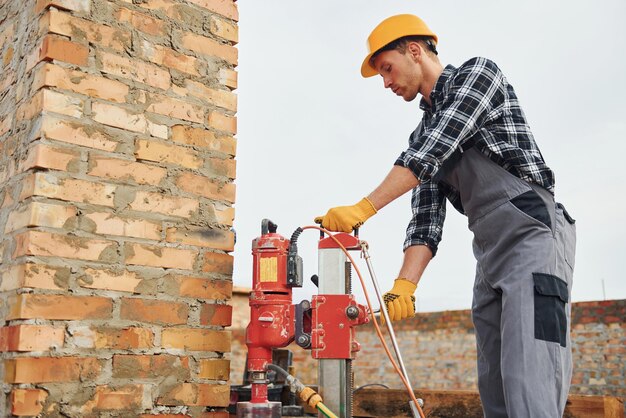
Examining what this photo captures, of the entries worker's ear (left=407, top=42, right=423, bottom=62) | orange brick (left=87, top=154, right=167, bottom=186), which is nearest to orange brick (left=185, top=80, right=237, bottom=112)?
orange brick (left=87, top=154, right=167, bottom=186)

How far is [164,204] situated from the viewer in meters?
2.32

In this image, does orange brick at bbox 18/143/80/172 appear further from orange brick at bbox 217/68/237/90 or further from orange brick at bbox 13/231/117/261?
orange brick at bbox 217/68/237/90


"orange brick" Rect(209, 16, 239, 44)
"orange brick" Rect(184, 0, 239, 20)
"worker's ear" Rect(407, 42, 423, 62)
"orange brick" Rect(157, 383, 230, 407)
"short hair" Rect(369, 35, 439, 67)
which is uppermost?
"orange brick" Rect(184, 0, 239, 20)

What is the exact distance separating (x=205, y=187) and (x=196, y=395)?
78 centimetres

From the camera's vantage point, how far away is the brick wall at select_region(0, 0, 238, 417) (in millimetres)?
2033

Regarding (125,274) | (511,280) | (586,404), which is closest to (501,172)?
(511,280)

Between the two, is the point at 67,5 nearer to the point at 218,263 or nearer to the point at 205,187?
the point at 205,187

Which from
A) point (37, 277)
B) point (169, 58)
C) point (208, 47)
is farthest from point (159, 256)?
point (208, 47)

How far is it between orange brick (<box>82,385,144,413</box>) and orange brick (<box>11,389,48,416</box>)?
0.15 m

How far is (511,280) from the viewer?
81.7 inches

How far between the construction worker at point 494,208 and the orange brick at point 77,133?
0.80 meters

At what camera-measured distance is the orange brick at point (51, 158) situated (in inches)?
81.1

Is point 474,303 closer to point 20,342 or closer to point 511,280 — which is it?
point 511,280

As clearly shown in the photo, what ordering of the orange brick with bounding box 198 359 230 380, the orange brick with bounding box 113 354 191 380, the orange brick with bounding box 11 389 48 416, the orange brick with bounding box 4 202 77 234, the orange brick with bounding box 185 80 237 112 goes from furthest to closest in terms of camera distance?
the orange brick with bounding box 185 80 237 112 → the orange brick with bounding box 198 359 230 380 → the orange brick with bounding box 113 354 191 380 → the orange brick with bounding box 4 202 77 234 → the orange brick with bounding box 11 389 48 416
